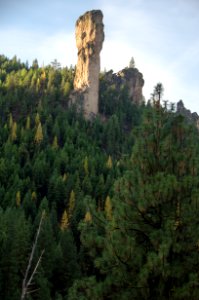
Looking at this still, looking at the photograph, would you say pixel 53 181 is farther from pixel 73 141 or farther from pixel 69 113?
pixel 69 113

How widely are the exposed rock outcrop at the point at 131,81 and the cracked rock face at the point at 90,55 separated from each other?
704 inches

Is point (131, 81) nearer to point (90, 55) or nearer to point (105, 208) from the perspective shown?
point (90, 55)

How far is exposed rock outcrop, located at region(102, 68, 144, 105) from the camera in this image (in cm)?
15588

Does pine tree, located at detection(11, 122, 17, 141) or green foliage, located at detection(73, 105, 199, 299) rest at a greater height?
pine tree, located at detection(11, 122, 17, 141)

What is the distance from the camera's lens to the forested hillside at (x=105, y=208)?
42.9 feet

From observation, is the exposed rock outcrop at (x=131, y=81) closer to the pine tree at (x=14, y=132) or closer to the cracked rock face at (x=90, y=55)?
the cracked rock face at (x=90, y=55)

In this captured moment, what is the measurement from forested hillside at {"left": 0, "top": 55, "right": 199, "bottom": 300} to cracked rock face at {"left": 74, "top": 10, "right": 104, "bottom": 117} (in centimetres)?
2395

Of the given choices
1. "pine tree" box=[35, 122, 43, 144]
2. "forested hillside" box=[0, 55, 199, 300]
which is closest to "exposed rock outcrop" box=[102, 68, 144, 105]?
"forested hillside" box=[0, 55, 199, 300]

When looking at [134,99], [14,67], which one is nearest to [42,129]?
[134,99]

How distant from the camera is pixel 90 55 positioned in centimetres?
13738

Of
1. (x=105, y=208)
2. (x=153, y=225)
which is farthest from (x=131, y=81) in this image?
(x=153, y=225)

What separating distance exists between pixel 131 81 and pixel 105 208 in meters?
134

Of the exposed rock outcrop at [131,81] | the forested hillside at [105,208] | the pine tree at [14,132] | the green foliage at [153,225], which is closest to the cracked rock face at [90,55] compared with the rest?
the exposed rock outcrop at [131,81]

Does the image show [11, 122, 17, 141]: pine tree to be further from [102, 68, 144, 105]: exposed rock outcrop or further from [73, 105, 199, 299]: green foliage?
[73, 105, 199, 299]: green foliage
